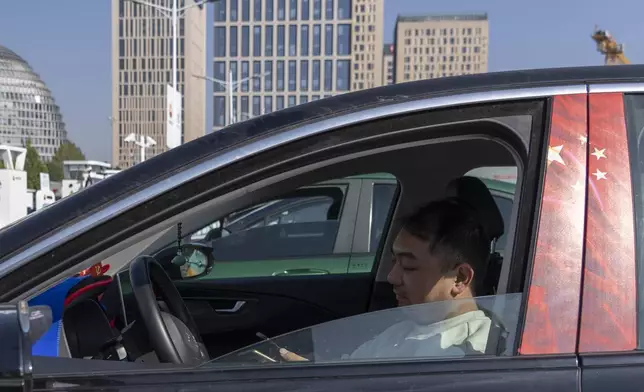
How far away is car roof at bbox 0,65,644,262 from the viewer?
3.95 ft

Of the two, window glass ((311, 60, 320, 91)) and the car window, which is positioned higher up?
window glass ((311, 60, 320, 91))

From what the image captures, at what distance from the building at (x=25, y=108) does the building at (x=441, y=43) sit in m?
62.9

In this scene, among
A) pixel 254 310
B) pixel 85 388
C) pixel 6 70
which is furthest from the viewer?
pixel 6 70

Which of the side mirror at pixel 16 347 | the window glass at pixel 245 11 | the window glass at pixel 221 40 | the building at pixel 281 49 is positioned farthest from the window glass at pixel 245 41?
the side mirror at pixel 16 347

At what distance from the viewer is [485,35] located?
98000 millimetres

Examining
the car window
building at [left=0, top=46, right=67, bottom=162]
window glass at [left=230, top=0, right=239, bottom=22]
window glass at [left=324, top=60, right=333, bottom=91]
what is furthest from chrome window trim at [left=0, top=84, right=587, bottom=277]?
building at [left=0, top=46, right=67, bottom=162]

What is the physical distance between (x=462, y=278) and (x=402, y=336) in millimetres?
417

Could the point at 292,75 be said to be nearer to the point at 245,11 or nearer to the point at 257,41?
the point at 257,41

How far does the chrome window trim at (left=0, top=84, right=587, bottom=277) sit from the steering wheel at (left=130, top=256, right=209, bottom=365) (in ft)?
1.25

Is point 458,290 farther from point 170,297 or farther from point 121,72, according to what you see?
point 121,72

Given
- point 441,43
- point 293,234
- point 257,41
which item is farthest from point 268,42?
point 293,234

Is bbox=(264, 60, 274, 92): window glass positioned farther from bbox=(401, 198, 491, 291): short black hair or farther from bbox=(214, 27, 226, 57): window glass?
bbox=(401, 198, 491, 291): short black hair

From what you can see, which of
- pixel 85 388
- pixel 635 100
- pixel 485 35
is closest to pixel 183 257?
pixel 85 388

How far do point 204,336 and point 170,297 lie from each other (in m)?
0.77
